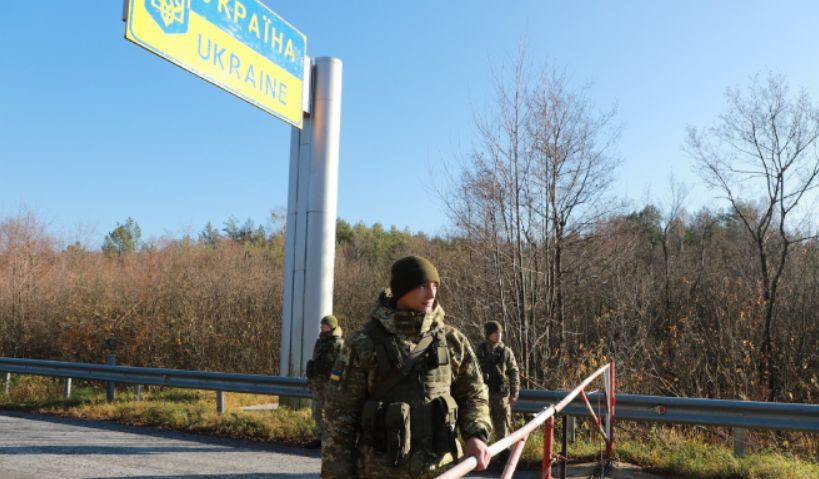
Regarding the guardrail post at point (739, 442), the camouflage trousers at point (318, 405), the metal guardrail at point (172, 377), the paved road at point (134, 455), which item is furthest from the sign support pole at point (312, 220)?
the guardrail post at point (739, 442)

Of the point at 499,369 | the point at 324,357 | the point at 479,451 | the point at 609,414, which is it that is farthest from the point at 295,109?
the point at 479,451

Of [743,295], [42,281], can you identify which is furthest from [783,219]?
[42,281]

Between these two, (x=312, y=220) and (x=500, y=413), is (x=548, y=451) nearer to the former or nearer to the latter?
(x=500, y=413)

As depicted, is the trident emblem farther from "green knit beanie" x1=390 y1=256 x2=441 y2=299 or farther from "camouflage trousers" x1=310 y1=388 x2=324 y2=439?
"green knit beanie" x1=390 y1=256 x2=441 y2=299

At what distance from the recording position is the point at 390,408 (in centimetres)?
252

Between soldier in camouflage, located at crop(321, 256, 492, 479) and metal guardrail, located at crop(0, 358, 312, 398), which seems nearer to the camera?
soldier in camouflage, located at crop(321, 256, 492, 479)

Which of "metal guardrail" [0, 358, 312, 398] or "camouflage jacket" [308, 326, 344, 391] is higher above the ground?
"camouflage jacket" [308, 326, 344, 391]

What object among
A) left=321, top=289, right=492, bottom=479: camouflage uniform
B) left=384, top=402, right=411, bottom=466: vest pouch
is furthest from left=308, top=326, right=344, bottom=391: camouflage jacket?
left=384, top=402, right=411, bottom=466: vest pouch

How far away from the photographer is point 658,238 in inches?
1738

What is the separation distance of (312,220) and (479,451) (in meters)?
8.19

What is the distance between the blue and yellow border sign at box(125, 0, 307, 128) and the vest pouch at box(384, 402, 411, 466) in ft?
21.8

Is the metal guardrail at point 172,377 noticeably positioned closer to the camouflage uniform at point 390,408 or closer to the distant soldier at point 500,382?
the distant soldier at point 500,382

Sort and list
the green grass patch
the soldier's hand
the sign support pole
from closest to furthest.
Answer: the soldier's hand
the green grass patch
the sign support pole

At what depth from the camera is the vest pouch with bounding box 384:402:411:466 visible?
249 centimetres
